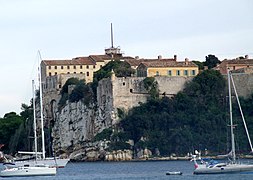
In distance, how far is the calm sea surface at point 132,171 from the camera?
61.4 meters

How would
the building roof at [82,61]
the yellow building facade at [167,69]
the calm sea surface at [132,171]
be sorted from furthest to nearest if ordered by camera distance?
the building roof at [82,61]
the yellow building facade at [167,69]
the calm sea surface at [132,171]

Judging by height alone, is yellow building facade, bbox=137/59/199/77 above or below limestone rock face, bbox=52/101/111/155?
above

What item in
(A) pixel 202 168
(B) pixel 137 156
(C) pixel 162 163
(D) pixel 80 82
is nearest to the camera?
(A) pixel 202 168

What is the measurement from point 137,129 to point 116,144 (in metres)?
1.99

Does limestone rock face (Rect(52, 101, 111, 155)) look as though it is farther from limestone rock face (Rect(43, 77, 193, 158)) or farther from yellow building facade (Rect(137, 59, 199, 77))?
yellow building facade (Rect(137, 59, 199, 77))

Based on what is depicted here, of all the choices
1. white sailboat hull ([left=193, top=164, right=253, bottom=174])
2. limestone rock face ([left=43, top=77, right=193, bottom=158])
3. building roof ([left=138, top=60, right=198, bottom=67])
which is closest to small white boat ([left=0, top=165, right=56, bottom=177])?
white sailboat hull ([left=193, top=164, right=253, bottom=174])

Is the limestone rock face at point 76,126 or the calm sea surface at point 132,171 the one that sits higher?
the limestone rock face at point 76,126

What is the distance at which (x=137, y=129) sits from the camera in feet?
285

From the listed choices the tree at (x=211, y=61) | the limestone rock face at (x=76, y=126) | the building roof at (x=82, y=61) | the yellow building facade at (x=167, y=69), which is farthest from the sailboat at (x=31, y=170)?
the tree at (x=211, y=61)

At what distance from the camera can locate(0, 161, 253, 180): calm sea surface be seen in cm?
Result: 6143

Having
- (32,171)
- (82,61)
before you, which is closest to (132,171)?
(32,171)

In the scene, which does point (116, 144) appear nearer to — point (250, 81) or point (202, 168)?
point (250, 81)

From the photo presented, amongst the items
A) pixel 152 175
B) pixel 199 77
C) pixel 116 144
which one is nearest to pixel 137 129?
pixel 116 144

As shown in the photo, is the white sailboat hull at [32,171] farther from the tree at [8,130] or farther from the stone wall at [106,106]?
the tree at [8,130]
